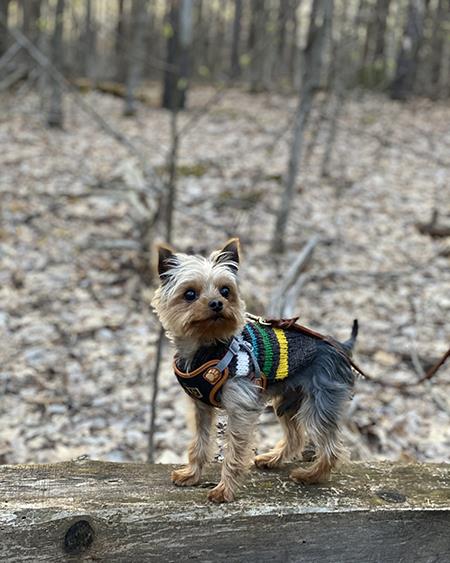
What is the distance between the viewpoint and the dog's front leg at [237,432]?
2.84 metres

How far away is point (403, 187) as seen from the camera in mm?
12781

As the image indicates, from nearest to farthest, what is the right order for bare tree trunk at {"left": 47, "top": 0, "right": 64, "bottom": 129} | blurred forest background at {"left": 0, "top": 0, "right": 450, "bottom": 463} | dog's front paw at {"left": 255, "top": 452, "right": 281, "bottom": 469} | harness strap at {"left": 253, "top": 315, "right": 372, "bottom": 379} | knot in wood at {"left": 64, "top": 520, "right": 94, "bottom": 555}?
knot in wood at {"left": 64, "top": 520, "right": 94, "bottom": 555}, harness strap at {"left": 253, "top": 315, "right": 372, "bottom": 379}, dog's front paw at {"left": 255, "top": 452, "right": 281, "bottom": 469}, blurred forest background at {"left": 0, "top": 0, "right": 450, "bottom": 463}, bare tree trunk at {"left": 47, "top": 0, "right": 64, "bottom": 129}

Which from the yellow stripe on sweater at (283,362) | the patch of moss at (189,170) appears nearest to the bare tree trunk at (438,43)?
the patch of moss at (189,170)

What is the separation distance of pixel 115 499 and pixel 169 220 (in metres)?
3.01

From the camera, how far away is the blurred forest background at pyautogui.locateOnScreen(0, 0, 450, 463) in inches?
228

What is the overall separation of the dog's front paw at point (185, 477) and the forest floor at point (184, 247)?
7.32ft


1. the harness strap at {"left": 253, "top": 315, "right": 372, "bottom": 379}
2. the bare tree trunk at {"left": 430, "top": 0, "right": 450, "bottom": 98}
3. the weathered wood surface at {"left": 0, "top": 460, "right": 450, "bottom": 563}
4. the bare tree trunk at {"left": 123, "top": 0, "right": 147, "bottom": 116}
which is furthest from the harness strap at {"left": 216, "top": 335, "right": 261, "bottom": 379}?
the bare tree trunk at {"left": 430, "top": 0, "right": 450, "bottom": 98}

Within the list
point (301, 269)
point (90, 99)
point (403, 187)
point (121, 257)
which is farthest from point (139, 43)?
point (301, 269)

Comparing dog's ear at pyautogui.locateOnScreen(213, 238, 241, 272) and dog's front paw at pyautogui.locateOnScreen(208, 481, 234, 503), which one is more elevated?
dog's ear at pyautogui.locateOnScreen(213, 238, 241, 272)

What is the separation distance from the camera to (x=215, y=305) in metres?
2.71

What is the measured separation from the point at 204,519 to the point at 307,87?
7024 mm

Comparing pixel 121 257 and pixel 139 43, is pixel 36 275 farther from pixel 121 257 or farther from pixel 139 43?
pixel 139 43

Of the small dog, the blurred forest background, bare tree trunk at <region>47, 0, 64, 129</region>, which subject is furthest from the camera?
bare tree trunk at <region>47, 0, 64, 129</region>

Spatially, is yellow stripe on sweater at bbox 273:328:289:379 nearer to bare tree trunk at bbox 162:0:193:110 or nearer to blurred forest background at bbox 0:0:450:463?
blurred forest background at bbox 0:0:450:463
